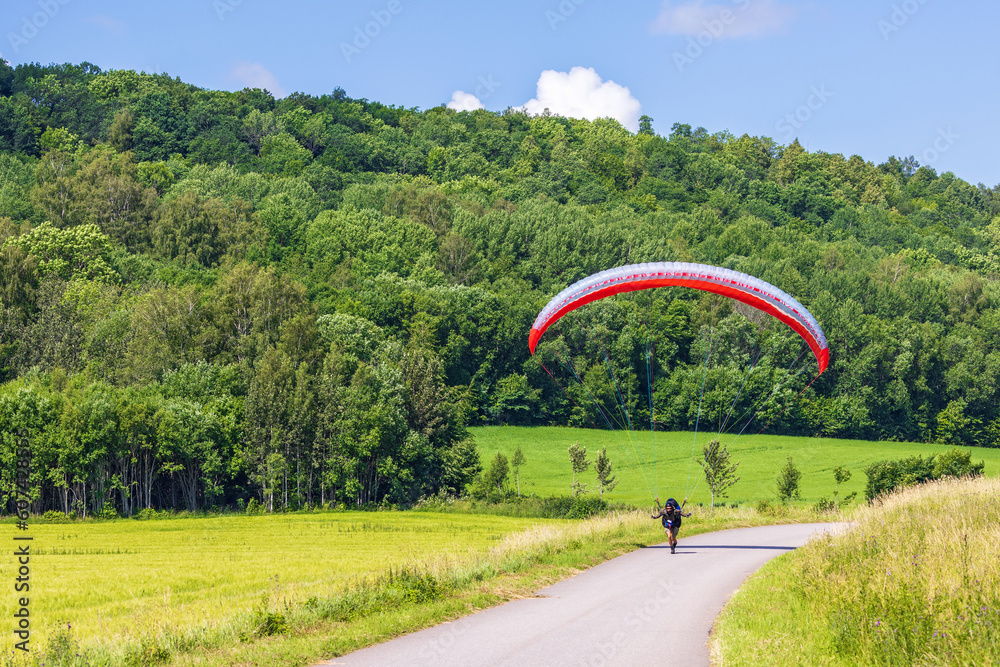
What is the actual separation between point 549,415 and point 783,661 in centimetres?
8858

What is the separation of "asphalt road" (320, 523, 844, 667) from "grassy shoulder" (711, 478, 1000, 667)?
0.64 meters

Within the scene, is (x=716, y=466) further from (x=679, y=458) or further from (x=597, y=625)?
(x=597, y=625)

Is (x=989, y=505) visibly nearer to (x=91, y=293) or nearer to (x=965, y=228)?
(x=91, y=293)

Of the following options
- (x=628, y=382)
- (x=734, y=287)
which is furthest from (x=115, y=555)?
(x=628, y=382)

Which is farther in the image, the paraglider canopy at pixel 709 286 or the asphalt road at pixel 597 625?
the paraglider canopy at pixel 709 286

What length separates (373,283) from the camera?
10325 centimetres

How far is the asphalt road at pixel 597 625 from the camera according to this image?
444 inches

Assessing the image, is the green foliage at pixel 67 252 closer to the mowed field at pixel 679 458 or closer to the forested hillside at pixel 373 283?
the forested hillside at pixel 373 283

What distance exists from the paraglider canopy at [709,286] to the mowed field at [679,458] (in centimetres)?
3523

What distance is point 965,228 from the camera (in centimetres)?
15662

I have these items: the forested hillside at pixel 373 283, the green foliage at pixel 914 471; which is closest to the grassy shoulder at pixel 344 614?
the forested hillside at pixel 373 283

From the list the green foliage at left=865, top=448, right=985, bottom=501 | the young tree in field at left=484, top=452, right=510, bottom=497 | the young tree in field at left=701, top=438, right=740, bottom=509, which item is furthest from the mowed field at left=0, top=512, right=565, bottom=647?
the green foliage at left=865, top=448, right=985, bottom=501

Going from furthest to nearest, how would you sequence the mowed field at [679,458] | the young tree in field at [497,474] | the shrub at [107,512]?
the mowed field at [679,458]
the young tree in field at [497,474]
the shrub at [107,512]

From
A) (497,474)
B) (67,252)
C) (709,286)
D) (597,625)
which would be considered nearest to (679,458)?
(497,474)
